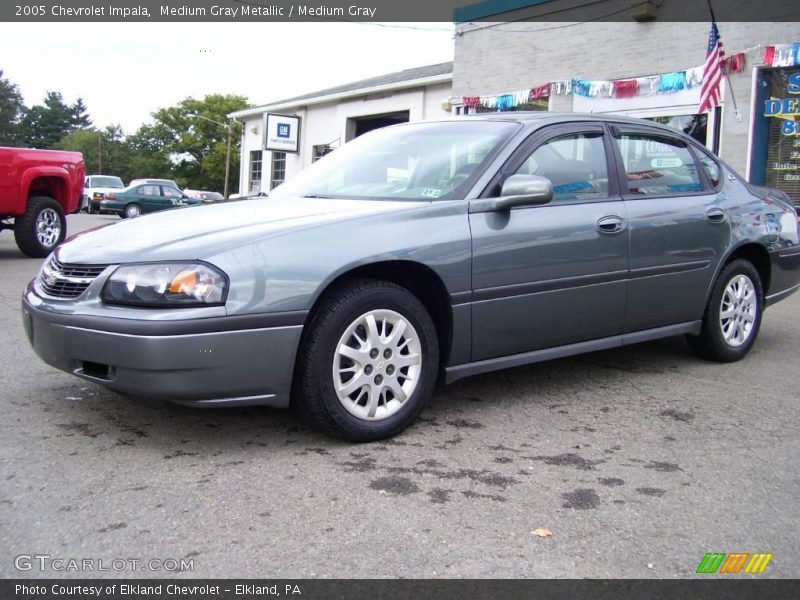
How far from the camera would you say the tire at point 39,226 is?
1055 cm

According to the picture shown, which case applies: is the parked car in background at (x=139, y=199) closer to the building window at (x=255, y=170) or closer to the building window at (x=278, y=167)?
the building window at (x=278, y=167)

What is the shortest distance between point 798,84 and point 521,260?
9.70m

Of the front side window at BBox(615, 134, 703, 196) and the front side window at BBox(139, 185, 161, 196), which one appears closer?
the front side window at BBox(615, 134, 703, 196)

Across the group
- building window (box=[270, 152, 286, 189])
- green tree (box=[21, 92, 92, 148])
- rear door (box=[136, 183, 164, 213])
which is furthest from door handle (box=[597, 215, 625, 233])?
green tree (box=[21, 92, 92, 148])

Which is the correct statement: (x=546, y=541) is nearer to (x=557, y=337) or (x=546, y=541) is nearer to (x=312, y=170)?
(x=557, y=337)

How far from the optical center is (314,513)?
2.78 meters

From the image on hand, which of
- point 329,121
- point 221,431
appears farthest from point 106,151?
point 221,431

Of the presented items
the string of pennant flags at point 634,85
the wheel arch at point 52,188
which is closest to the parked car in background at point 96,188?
the string of pennant flags at point 634,85

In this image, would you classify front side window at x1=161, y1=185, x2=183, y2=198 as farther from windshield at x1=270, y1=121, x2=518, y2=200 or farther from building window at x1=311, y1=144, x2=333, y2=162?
windshield at x1=270, y1=121, x2=518, y2=200

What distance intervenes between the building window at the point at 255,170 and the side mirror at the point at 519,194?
30734 millimetres

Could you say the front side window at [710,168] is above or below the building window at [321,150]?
below

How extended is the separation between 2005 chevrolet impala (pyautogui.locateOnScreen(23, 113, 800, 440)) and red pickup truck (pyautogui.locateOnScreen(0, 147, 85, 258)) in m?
6.87

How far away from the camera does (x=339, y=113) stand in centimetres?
2614

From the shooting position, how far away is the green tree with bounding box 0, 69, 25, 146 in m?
78.2
